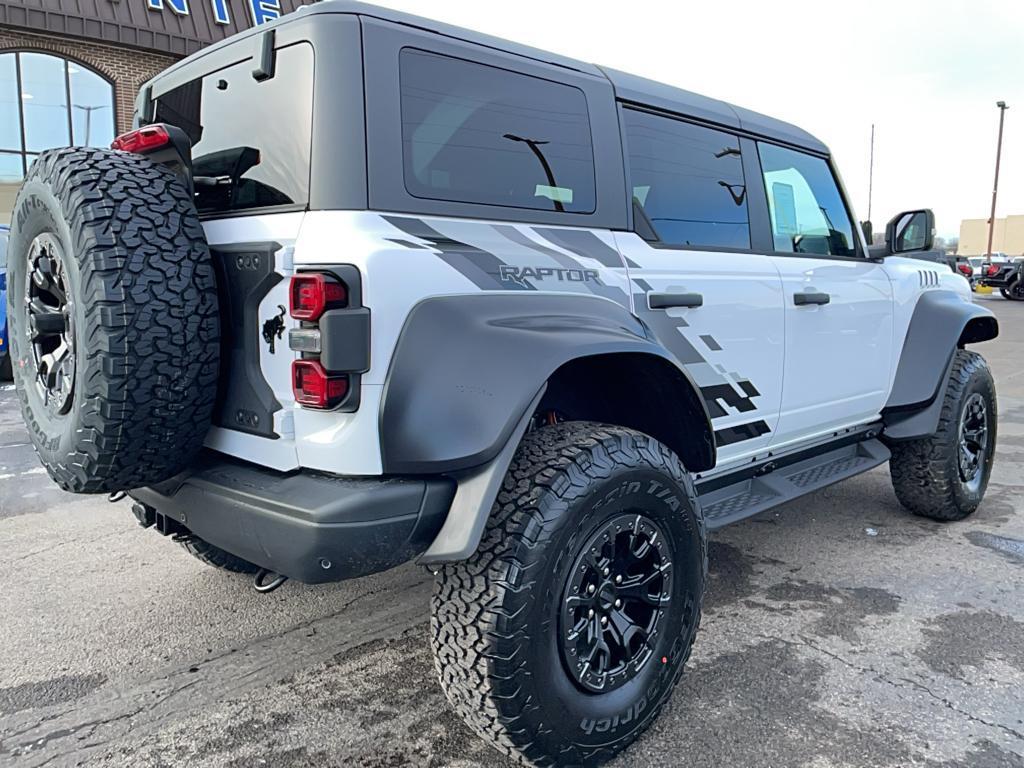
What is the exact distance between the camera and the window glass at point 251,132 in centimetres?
209

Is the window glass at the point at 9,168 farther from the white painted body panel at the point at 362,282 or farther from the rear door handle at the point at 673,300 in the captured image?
the rear door handle at the point at 673,300

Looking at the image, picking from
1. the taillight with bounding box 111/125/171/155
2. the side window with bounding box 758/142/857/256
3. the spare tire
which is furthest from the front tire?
the side window with bounding box 758/142/857/256

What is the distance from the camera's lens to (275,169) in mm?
2186

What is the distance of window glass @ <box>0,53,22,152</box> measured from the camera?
47.2ft

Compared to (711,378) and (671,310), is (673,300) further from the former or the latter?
(711,378)

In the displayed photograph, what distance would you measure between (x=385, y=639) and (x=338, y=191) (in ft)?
5.75

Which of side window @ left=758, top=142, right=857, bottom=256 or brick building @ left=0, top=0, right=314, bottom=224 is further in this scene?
brick building @ left=0, top=0, right=314, bottom=224

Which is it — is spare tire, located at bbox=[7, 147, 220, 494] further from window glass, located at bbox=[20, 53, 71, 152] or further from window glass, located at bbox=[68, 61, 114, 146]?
window glass, located at bbox=[20, 53, 71, 152]

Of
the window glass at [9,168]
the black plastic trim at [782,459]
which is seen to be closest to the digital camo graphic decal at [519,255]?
the black plastic trim at [782,459]

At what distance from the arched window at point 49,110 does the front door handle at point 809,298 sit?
1490 centimetres

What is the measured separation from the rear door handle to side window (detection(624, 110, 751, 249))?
23 cm

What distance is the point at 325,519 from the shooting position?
1.87 metres

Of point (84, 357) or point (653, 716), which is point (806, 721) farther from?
point (84, 357)

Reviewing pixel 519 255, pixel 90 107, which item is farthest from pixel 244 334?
pixel 90 107
